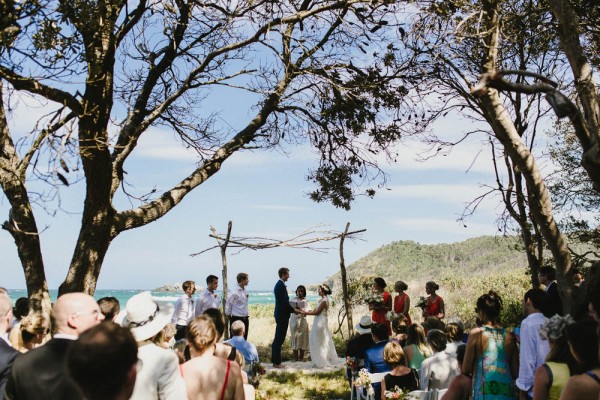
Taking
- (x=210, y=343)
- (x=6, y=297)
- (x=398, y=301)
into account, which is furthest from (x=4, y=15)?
(x=398, y=301)

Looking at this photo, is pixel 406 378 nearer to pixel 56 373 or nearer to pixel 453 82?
pixel 56 373

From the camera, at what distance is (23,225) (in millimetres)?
7285

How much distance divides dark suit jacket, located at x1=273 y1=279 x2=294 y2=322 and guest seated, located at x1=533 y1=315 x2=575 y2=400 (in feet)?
27.4

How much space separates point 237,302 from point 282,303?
Result: 94cm

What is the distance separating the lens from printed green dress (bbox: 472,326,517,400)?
5.07 metres

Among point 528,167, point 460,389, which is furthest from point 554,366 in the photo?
point 528,167

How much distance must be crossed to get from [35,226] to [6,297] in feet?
11.9

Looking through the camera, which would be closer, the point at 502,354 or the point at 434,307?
the point at 502,354

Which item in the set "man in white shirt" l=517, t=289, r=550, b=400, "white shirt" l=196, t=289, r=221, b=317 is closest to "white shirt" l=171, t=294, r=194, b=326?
"white shirt" l=196, t=289, r=221, b=317

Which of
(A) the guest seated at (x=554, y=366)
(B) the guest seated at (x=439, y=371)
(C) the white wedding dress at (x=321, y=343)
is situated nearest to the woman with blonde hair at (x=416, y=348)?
(B) the guest seated at (x=439, y=371)

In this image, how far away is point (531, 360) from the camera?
16.0 feet

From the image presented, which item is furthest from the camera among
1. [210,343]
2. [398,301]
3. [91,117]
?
[398,301]

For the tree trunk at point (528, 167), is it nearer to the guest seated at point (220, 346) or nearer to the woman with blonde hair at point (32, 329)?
the guest seated at point (220, 346)

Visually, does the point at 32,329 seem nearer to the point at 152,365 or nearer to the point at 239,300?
the point at 152,365
